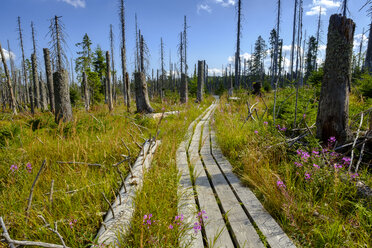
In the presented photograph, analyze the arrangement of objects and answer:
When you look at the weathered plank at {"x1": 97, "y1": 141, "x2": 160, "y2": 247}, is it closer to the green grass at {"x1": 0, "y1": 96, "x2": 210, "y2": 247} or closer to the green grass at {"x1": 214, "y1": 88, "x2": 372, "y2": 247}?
the green grass at {"x1": 0, "y1": 96, "x2": 210, "y2": 247}

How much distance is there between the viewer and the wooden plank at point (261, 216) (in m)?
1.50

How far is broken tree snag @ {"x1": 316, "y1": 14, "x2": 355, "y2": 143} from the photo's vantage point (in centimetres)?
276

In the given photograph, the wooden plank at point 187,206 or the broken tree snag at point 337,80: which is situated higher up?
the broken tree snag at point 337,80

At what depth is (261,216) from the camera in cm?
182

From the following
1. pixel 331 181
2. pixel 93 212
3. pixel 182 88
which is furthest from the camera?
pixel 182 88

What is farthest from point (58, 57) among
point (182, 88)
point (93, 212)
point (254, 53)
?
point (254, 53)

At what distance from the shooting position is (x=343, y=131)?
2939mm

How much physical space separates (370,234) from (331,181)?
649 millimetres

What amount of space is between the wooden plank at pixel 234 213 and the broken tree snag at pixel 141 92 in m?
6.17

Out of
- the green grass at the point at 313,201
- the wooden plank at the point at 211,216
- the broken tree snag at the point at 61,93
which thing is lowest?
the wooden plank at the point at 211,216

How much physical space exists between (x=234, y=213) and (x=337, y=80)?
2772 millimetres

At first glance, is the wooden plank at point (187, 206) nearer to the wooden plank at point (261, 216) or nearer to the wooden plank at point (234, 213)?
the wooden plank at point (234, 213)

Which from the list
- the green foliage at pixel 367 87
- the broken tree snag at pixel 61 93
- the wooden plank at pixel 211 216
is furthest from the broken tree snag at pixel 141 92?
the green foliage at pixel 367 87

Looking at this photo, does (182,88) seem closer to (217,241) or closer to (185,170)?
(185,170)
